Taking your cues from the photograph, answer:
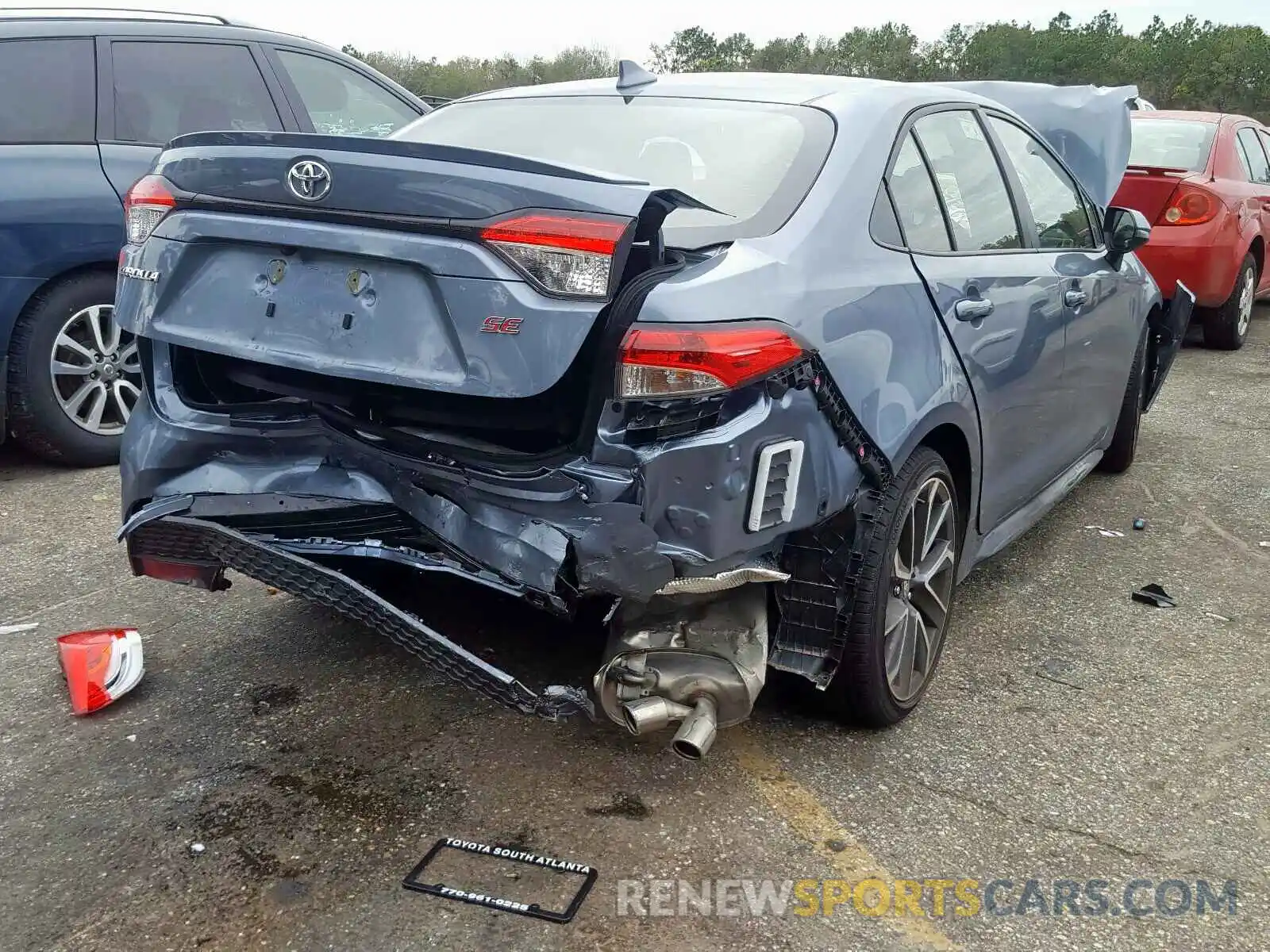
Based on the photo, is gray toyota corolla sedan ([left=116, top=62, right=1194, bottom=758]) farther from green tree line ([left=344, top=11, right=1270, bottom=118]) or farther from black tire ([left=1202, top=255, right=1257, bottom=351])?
green tree line ([left=344, top=11, right=1270, bottom=118])

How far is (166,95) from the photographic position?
5.49 m

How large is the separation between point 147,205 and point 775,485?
1686 mm

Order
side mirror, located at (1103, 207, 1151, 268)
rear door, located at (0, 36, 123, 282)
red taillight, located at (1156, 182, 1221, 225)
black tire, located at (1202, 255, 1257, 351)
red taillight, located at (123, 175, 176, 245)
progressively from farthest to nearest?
black tire, located at (1202, 255, 1257, 351) < red taillight, located at (1156, 182, 1221, 225) < rear door, located at (0, 36, 123, 282) < side mirror, located at (1103, 207, 1151, 268) < red taillight, located at (123, 175, 176, 245)

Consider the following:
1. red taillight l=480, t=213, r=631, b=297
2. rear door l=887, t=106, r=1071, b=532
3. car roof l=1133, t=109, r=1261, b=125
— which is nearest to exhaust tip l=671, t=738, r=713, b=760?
red taillight l=480, t=213, r=631, b=297

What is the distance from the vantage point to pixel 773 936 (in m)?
2.27

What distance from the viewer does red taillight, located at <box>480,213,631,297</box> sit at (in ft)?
7.58

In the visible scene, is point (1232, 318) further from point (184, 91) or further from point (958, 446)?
point (184, 91)

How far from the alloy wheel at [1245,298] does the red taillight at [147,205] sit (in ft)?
25.6

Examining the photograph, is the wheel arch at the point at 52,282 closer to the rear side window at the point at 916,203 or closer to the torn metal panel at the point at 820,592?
the rear side window at the point at 916,203

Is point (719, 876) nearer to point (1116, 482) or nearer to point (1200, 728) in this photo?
point (1200, 728)

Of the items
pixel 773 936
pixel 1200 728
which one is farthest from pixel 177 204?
pixel 1200 728

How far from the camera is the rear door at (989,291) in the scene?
3.10 meters

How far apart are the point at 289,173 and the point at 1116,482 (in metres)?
4.11

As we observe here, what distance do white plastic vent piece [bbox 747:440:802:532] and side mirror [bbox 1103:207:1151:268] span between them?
8.16 ft
